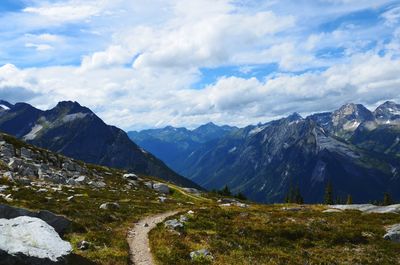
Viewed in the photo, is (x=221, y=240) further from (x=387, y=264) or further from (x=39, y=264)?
(x=39, y=264)

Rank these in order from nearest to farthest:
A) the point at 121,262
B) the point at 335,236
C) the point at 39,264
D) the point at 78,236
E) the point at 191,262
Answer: the point at 39,264
the point at 121,262
the point at 191,262
the point at 78,236
the point at 335,236

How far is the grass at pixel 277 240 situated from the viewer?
97.8 feet

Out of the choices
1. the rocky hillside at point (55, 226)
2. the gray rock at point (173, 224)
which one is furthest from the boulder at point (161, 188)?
the gray rock at point (173, 224)

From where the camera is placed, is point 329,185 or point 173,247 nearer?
point 173,247

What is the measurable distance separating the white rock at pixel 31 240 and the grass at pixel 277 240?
7087 millimetres

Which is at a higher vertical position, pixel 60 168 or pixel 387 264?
pixel 60 168

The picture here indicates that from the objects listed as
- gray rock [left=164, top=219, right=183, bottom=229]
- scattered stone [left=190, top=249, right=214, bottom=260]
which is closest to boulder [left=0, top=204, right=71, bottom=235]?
gray rock [left=164, top=219, right=183, bottom=229]

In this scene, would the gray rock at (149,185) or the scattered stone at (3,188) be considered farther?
the gray rock at (149,185)

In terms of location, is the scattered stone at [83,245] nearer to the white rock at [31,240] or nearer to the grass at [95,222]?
the grass at [95,222]

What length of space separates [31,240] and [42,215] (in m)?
8.51

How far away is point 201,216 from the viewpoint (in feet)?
160

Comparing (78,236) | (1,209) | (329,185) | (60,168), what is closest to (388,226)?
(78,236)

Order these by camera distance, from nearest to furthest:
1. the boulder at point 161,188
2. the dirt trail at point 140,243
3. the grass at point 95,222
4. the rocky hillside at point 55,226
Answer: the rocky hillside at point 55,226 < the grass at point 95,222 < the dirt trail at point 140,243 < the boulder at point 161,188

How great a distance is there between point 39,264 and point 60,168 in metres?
81.9
